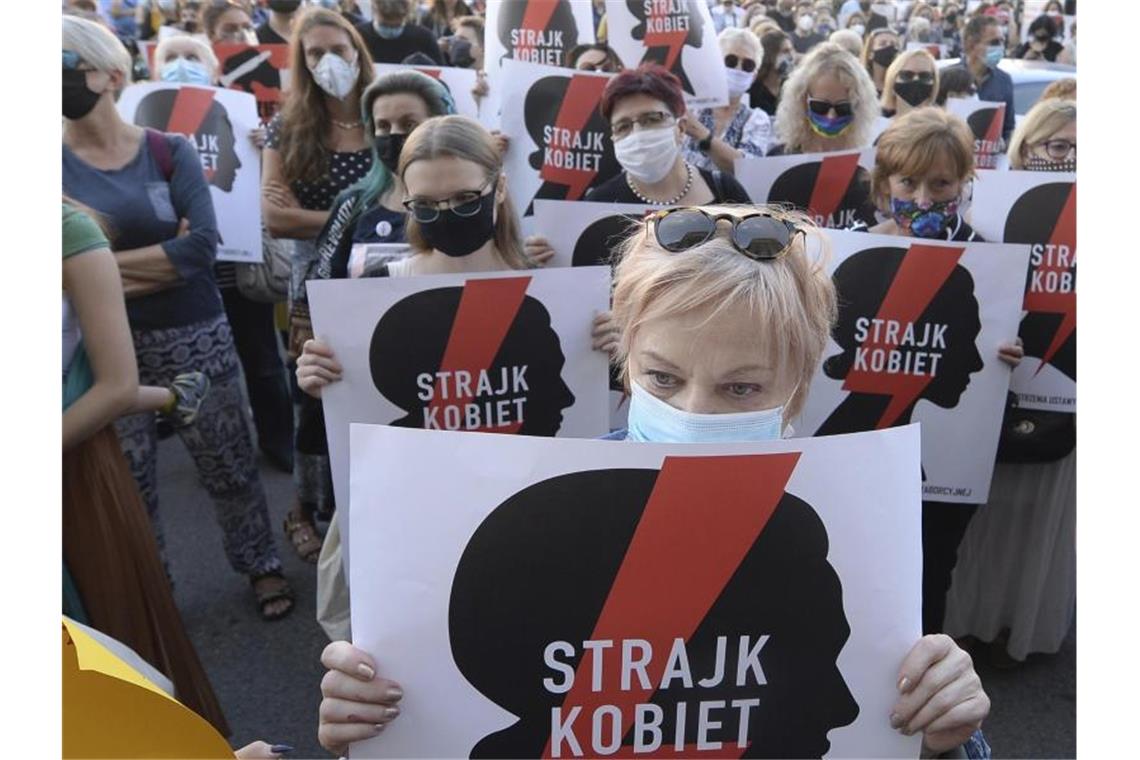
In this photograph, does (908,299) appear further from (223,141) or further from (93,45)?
(223,141)

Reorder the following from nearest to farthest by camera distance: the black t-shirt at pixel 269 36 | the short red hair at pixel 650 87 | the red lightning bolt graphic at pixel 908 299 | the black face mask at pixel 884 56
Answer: the red lightning bolt graphic at pixel 908 299, the short red hair at pixel 650 87, the black t-shirt at pixel 269 36, the black face mask at pixel 884 56

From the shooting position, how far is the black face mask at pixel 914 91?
461 cm

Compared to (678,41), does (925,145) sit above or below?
below

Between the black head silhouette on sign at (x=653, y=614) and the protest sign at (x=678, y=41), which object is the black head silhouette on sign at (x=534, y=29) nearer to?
the protest sign at (x=678, y=41)

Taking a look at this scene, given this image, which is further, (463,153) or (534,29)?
(534,29)

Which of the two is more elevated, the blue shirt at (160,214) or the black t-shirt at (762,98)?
the black t-shirt at (762,98)

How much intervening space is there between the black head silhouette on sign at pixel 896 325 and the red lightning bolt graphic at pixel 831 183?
111 centimetres

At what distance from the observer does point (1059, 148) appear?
317 centimetres

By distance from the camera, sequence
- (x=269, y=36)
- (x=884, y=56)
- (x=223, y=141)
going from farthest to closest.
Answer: (x=884, y=56) → (x=269, y=36) → (x=223, y=141)

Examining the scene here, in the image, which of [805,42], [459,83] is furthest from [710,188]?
[805,42]

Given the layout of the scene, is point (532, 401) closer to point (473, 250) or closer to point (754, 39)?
point (473, 250)

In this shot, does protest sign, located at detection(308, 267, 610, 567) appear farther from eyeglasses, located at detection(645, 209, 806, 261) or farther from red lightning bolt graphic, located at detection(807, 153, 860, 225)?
red lightning bolt graphic, located at detection(807, 153, 860, 225)

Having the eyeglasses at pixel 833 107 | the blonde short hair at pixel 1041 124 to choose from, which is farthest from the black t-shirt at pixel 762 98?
the blonde short hair at pixel 1041 124

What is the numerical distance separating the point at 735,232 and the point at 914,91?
12.0 ft
